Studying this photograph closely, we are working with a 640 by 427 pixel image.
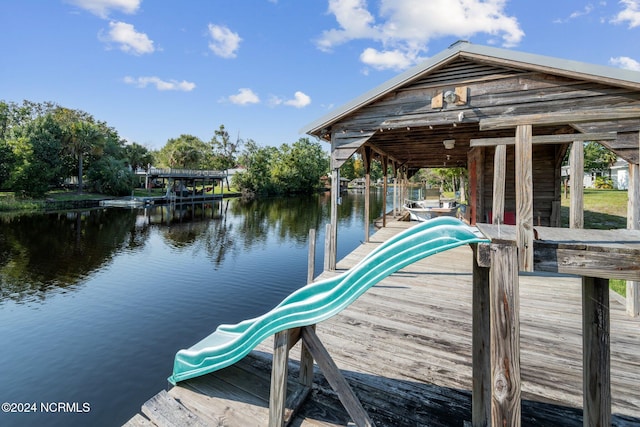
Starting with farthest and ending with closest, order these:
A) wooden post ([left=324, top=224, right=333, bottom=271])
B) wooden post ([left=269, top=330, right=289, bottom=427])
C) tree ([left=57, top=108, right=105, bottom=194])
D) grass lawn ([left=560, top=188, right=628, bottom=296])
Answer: tree ([left=57, top=108, right=105, bottom=194]), grass lawn ([left=560, top=188, right=628, bottom=296]), wooden post ([left=324, top=224, right=333, bottom=271]), wooden post ([left=269, top=330, right=289, bottom=427])

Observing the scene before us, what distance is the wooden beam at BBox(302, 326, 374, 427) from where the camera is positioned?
2.58 metres

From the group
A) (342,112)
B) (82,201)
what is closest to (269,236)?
(342,112)

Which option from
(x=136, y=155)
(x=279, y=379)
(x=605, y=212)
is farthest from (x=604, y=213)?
(x=136, y=155)

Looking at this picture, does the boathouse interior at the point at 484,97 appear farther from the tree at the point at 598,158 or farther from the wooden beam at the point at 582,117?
the tree at the point at 598,158

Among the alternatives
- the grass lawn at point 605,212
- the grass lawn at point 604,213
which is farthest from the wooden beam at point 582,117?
the grass lawn at point 605,212

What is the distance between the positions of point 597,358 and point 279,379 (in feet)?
7.58

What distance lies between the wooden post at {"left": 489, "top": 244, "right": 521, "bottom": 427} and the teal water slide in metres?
0.23

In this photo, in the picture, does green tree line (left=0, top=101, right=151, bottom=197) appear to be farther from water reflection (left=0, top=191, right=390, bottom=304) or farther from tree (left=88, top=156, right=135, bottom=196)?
water reflection (left=0, top=191, right=390, bottom=304)

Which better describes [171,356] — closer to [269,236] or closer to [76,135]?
[269,236]

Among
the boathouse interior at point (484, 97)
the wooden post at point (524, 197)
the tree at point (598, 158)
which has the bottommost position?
the wooden post at point (524, 197)

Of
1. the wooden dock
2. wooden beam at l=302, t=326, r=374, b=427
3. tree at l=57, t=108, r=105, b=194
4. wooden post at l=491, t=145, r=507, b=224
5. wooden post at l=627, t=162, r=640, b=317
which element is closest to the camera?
wooden post at l=491, t=145, r=507, b=224

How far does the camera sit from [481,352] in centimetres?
271

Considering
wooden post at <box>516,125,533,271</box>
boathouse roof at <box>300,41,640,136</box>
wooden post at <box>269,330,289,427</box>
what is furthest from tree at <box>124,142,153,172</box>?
wooden post at <box>516,125,533,271</box>

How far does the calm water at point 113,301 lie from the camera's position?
528 centimetres
